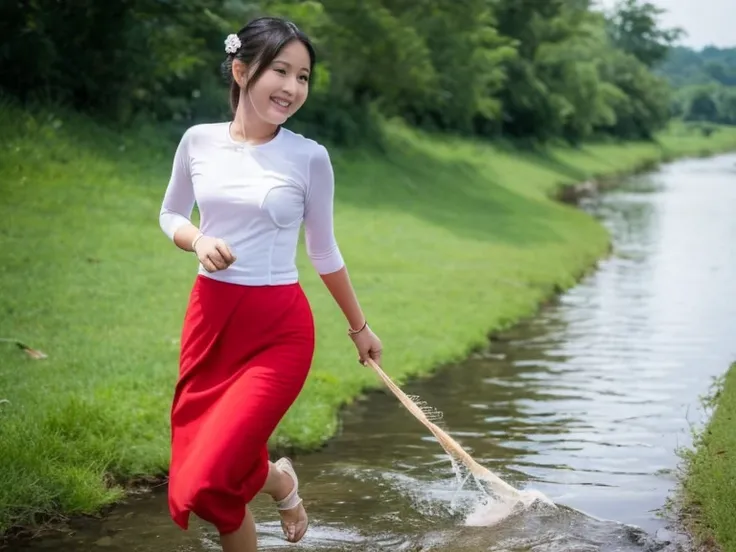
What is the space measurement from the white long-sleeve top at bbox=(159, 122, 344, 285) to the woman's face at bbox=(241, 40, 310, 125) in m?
0.10

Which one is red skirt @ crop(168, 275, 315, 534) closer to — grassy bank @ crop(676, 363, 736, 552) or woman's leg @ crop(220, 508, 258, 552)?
woman's leg @ crop(220, 508, 258, 552)

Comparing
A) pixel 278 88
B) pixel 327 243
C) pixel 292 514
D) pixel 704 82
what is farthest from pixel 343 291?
pixel 704 82

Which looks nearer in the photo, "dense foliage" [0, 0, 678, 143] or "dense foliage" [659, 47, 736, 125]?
"dense foliage" [0, 0, 678, 143]

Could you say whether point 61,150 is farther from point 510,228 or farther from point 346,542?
point 346,542

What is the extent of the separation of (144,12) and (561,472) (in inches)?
633

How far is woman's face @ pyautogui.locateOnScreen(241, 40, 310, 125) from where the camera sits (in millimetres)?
4457

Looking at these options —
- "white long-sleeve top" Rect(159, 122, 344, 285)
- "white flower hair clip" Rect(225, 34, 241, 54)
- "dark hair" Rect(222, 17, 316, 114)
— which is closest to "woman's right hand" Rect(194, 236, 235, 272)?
"white long-sleeve top" Rect(159, 122, 344, 285)

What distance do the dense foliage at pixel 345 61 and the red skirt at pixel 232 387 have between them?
15.7 metres

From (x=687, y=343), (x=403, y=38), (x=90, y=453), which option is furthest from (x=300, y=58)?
(x=403, y=38)

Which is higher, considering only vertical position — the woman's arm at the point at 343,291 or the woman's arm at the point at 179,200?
the woman's arm at the point at 179,200

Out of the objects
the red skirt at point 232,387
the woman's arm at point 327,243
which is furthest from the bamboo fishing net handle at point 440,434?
the red skirt at point 232,387

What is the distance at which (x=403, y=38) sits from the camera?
27062mm

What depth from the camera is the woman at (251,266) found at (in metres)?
4.32

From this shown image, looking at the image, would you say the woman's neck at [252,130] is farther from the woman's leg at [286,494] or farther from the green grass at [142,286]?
the green grass at [142,286]
